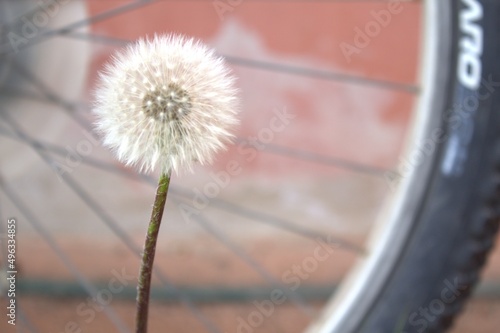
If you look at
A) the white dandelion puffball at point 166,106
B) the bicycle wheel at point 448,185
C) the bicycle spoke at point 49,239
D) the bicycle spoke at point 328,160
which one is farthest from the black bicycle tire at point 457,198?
the bicycle spoke at point 49,239

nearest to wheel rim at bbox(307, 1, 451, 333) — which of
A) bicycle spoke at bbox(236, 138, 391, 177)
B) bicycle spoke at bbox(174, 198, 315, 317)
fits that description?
bicycle spoke at bbox(236, 138, 391, 177)

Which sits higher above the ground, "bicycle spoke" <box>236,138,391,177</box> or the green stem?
"bicycle spoke" <box>236,138,391,177</box>

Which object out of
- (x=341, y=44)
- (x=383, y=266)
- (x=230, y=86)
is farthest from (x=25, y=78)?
(x=230, y=86)

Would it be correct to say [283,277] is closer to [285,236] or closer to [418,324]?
[285,236]

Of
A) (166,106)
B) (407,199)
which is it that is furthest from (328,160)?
(166,106)

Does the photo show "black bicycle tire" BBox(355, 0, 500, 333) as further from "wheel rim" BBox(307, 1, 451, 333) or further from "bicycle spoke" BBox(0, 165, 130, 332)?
"bicycle spoke" BBox(0, 165, 130, 332)

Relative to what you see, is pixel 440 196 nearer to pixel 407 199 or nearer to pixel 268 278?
pixel 407 199
